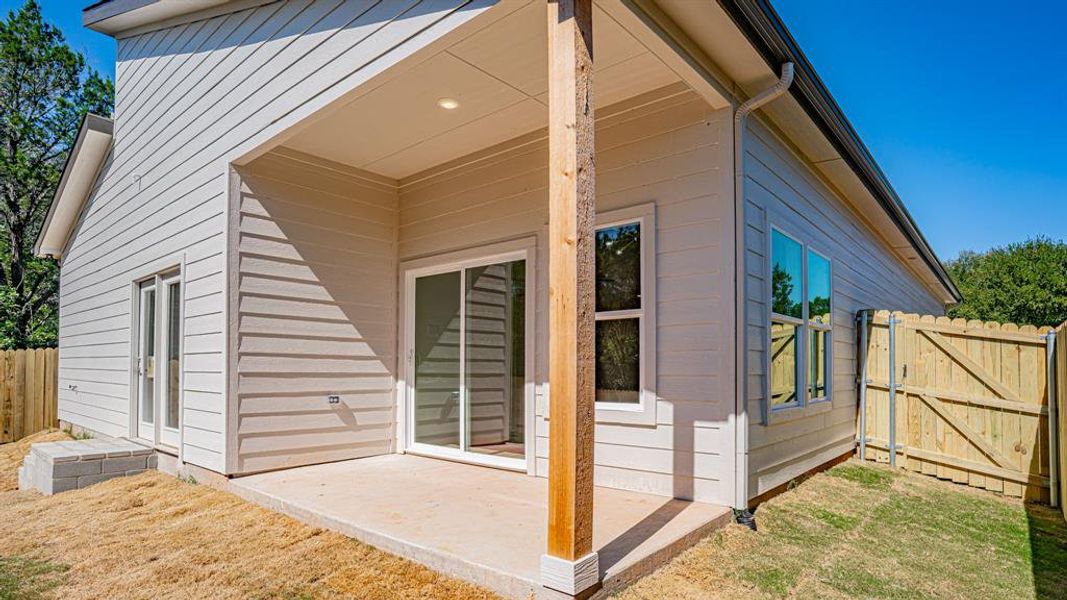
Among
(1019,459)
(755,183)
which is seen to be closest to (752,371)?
(755,183)

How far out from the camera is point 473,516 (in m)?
3.62


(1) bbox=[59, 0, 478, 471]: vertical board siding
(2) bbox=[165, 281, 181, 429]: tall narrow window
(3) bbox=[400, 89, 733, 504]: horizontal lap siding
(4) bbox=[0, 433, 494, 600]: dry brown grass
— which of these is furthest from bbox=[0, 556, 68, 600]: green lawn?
(3) bbox=[400, 89, 733, 504]: horizontal lap siding

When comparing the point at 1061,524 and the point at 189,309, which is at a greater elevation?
the point at 189,309

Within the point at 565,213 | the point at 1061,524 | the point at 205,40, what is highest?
→ the point at 205,40

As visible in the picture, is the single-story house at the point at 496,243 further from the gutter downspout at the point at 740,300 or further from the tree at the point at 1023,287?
the tree at the point at 1023,287

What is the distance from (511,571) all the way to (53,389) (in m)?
10.7

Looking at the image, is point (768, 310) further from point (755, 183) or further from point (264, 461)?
point (264, 461)

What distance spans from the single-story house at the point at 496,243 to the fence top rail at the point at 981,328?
60 centimetres

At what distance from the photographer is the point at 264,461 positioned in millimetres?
4969

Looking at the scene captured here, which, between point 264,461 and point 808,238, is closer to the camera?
point 264,461

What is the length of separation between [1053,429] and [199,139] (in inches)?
311

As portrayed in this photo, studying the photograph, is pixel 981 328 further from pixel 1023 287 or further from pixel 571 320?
pixel 1023 287

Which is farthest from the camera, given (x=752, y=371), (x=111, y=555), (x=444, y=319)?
(x=444, y=319)

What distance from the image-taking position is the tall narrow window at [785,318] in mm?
4516
